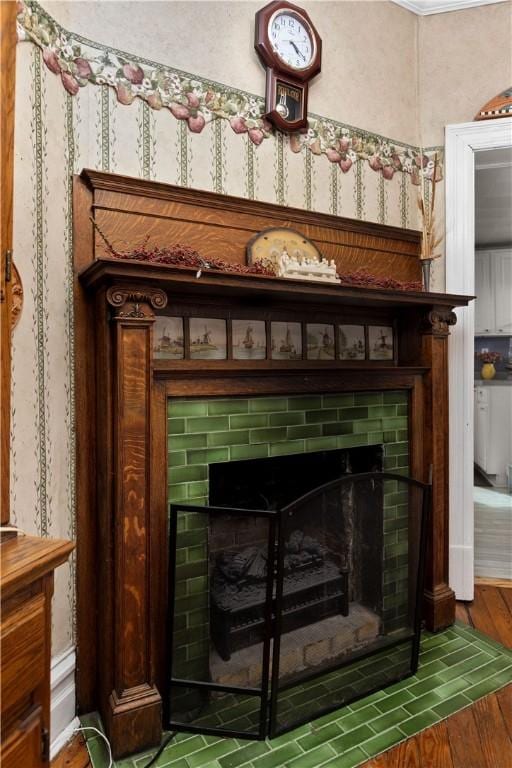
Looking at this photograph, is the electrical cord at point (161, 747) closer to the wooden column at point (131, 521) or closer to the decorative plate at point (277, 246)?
the wooden column at point (131, 521)

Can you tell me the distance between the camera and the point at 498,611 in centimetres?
264

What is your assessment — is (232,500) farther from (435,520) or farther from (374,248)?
(374,248)

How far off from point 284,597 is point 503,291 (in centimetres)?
470

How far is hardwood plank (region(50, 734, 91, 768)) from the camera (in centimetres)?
162

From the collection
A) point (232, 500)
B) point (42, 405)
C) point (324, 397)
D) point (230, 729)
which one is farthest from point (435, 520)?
point (42, 405)

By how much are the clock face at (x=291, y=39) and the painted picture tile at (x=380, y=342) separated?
1.29 metres

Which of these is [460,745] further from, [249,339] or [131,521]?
[249,339]

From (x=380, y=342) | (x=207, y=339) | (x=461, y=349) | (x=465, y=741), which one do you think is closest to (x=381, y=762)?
(x=465, y=741)

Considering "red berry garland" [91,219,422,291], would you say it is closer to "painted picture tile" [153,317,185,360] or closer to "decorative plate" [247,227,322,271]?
"decorative plate" [247,227,322,271]

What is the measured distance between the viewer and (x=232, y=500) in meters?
2.08

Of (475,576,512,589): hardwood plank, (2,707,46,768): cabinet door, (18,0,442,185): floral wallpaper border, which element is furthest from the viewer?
(475,576,512,589): hardwood plank

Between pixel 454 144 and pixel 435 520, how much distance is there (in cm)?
201

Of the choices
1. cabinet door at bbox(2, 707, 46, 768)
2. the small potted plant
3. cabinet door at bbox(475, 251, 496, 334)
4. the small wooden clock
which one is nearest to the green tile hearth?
cabinet door at bbox(2, 707, 46, 768)

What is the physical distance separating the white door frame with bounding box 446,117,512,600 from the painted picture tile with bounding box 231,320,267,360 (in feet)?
3.88
